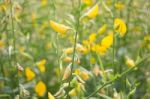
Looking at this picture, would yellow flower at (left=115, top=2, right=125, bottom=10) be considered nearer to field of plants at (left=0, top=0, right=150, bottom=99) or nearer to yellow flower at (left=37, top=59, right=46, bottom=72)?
field of plants at (left=0, top=0, right=150, bottom=99)

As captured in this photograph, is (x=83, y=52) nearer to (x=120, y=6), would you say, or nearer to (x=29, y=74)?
(x=29, y=74)

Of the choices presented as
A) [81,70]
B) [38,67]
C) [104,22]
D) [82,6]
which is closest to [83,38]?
[104,22]

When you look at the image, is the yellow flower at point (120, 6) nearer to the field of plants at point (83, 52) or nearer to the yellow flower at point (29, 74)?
the field of plants at point (83, 52)

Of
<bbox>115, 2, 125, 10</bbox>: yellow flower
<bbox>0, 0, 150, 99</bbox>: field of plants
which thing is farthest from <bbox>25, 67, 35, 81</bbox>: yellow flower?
<bbox>115, 2, 125, 10</bbox>: yellow flower

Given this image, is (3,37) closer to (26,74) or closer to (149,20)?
(26,74)

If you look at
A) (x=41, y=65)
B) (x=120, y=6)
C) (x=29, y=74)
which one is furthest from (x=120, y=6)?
(x=29, y=74)

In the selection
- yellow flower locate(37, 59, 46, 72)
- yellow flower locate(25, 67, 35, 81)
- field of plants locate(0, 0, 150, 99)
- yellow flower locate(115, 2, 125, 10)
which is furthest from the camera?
yellow flower locate(115, 2, 125, 10)

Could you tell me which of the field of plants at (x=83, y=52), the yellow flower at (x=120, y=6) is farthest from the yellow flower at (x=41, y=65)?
the yellow flower at (x=120, y=6)

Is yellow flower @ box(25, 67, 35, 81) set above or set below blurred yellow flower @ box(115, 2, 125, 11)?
below

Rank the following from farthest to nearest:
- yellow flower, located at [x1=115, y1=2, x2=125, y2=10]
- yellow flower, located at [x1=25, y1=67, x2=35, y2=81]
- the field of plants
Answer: yellow flower, located at [x1=115, y1=2, x2=125, y2=10] → yellow flower, located at [x1=25, y1=67, x2=35, y2=81] → the field of plants

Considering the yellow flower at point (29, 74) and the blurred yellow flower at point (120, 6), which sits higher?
the blurred yellow flower at point (120, 6)

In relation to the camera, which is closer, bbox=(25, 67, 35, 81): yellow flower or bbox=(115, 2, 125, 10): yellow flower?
bbox=(25, 67, 35, 81): yellow flower
